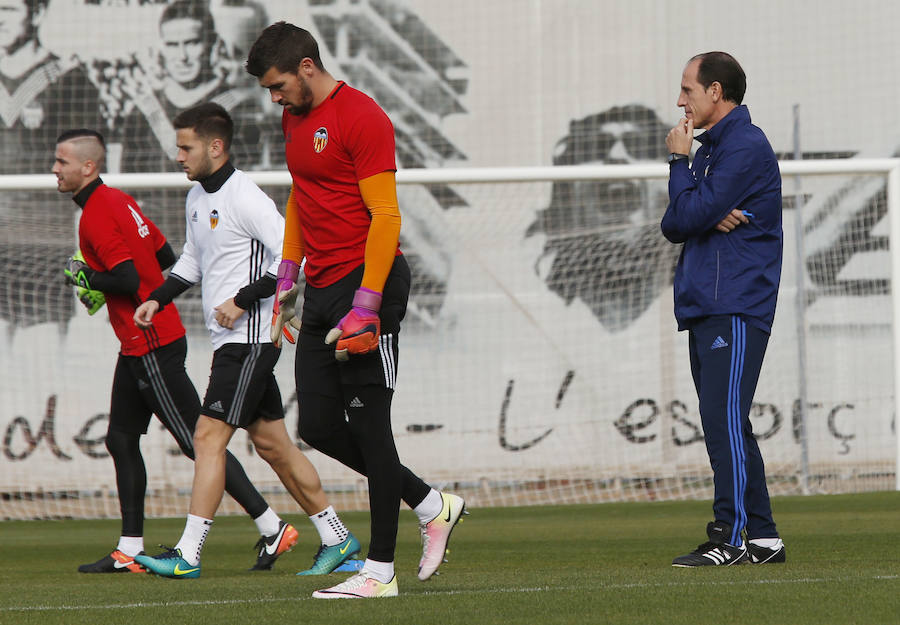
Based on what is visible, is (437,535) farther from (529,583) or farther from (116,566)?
(116,566)

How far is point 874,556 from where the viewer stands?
16.9 ft

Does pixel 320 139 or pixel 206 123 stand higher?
pixel 206 123

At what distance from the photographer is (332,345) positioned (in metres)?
4.09

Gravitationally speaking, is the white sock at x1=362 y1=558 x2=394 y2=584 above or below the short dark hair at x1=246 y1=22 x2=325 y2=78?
below

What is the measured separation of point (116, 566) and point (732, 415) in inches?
109

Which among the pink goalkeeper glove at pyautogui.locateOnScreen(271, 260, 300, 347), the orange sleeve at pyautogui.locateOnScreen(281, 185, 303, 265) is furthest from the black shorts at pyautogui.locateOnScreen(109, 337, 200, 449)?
the orange sleeve at pyautogui.locateOnScreen(281, 185, 303, 265)

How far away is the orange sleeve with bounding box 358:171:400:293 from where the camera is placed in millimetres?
3854

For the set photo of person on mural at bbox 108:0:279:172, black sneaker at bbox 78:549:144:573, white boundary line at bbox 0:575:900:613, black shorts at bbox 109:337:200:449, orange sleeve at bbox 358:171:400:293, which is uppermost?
photo of person on mural at bbox 108:0:279:172

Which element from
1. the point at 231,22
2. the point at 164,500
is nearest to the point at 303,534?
the point at 164,500

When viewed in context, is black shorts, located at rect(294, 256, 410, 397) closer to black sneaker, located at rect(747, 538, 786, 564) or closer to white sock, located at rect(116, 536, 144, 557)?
black sneaker, located at rect(747, 538, 786, 564)

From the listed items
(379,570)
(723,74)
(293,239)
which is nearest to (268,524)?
(293,239)

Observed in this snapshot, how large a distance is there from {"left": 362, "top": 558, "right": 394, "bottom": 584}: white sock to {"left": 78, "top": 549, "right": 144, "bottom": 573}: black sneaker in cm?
191

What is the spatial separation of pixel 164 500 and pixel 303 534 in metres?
2.76

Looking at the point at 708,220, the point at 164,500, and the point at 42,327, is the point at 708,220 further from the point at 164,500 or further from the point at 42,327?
the point at 42,327
